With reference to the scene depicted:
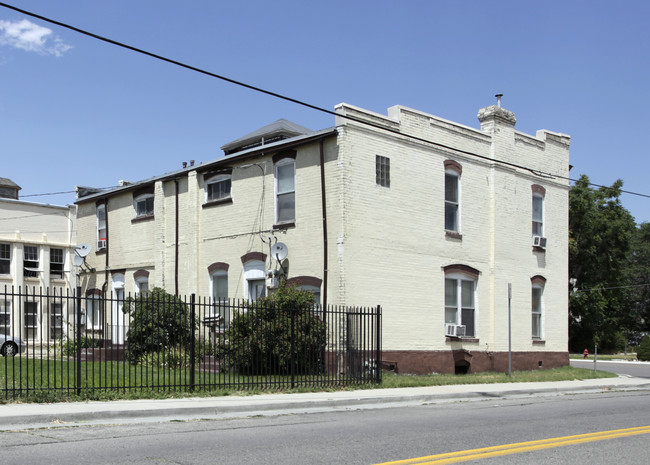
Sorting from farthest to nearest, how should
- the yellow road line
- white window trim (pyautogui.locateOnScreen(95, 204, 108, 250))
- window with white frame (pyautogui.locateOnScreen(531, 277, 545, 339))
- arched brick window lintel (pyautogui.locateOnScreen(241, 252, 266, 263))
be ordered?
white window trim (pyautogui.locateOnScreen(95, 204, 108, 250))
window with white frame (pyautogui.locateOnScreen(531, 277, 545, 339))
arched brick window lintel (pyautogui.locateOnScreen(241, 252, 266, 263))
the yellow road line

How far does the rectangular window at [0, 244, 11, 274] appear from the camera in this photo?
36062 mm

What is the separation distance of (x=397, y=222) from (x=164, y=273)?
9.35m

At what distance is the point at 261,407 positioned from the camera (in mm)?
14133

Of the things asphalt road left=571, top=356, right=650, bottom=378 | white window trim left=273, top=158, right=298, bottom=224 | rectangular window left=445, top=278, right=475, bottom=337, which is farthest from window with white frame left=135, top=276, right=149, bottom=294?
asphalt road left=571, top=356, right=650, bottom=378

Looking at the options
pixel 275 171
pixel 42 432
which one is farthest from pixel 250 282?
pixel 42 432

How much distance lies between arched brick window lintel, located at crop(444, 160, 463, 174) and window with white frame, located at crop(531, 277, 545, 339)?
5.60 m

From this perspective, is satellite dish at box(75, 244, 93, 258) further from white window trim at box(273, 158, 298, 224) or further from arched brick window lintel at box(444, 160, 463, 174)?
arched brick window lintel at box(444, 160, 463, 174)

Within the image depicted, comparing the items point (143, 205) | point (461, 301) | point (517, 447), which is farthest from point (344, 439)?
point (143, 205)

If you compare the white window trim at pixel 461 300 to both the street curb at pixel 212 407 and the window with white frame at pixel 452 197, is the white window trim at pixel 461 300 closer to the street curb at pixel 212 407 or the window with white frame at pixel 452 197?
the window with white frame at pixel 452 197

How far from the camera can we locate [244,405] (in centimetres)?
1392

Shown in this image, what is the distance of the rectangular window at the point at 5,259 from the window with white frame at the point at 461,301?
22542 millimetres

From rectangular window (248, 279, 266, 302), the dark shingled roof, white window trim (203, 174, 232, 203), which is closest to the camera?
rectangular window (248, 279, 266, 302)

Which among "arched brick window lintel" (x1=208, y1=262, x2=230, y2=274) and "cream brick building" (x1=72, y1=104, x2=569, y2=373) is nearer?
"cream brick building" (x1=72, y1=104, x2=569, y2=373)

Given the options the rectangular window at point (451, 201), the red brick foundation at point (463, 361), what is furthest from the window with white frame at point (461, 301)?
the rectangular window at point (451, 201)
